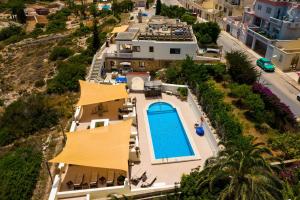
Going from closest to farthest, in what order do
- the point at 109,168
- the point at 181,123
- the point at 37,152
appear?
the point at 109,168 < the point at 37,152 < the point at 181,123

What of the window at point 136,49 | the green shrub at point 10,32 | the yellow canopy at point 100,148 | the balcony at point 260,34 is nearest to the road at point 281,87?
the balcony at point 260,34

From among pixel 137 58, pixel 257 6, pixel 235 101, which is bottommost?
pixel 235 101

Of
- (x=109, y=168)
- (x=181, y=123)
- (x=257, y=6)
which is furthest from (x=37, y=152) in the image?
(x=257, y=6)

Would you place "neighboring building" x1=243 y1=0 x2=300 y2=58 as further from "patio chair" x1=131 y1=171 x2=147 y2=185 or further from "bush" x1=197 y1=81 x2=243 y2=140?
"patio chair" x1=131 y1=171 x2=147 y2=185

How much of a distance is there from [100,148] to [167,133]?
28.4ft

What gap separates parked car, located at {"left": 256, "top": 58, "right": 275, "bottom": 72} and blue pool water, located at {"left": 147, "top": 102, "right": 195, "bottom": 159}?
20363 mm

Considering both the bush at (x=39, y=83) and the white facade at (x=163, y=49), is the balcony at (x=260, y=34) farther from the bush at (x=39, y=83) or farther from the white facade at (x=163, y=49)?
the bush at (x=39, y=83)

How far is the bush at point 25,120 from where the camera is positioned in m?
29.6

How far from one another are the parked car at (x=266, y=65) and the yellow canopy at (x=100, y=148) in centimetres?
2870

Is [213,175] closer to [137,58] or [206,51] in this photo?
[137,58]

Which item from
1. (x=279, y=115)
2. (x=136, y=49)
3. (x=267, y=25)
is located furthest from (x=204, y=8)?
(x=279, y=115)

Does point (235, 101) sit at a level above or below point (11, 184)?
above

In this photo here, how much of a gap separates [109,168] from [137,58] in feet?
81.1

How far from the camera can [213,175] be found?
1745 cm
